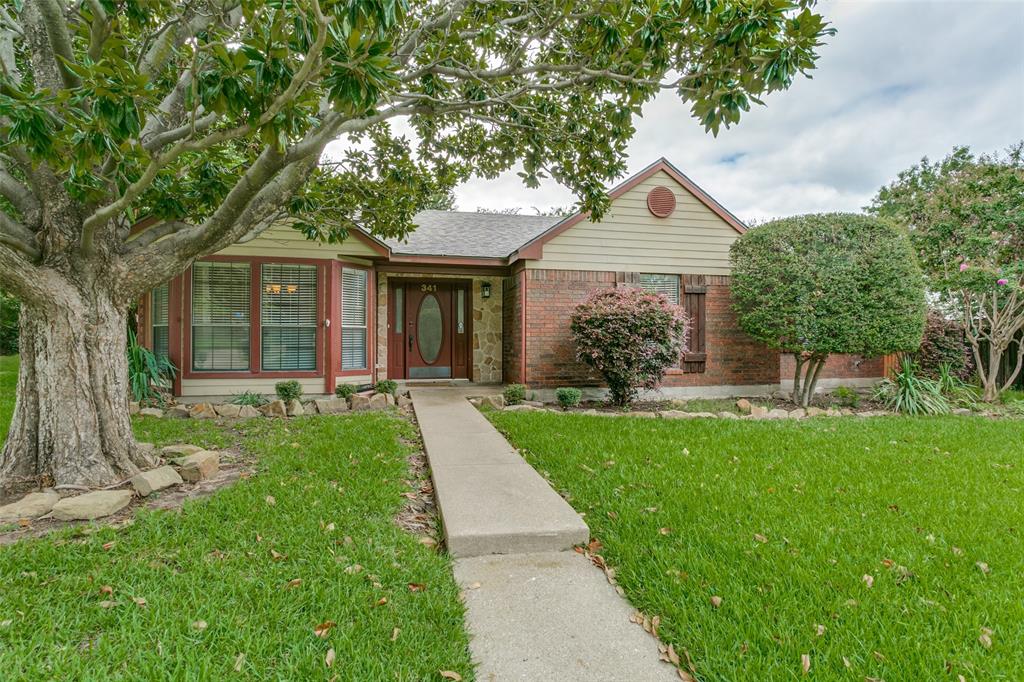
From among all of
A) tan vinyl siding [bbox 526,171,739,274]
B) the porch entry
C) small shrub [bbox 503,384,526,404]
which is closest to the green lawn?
small shrub [bbox 503,384,526,404]

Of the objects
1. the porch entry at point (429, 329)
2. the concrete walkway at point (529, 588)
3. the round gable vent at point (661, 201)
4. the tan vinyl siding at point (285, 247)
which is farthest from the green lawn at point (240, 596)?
the round gable vent at point (661, 201)

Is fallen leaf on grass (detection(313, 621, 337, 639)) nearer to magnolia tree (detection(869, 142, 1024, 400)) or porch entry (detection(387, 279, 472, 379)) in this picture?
porch entry (detection(387, 279, 472, 379))

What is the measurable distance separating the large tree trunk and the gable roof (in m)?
6.18

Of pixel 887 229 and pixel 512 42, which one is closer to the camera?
pixel 512 42

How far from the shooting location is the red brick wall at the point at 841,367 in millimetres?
10219

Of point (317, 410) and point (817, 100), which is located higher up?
point (817, 100)

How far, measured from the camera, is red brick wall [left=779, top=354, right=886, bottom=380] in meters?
10.2

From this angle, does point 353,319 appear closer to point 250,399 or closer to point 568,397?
point 250,399

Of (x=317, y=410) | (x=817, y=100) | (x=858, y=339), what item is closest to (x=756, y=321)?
(x=858, y=339)

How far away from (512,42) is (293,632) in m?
5.97

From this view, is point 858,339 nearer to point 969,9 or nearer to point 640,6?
point 969,9

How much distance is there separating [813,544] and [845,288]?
6070mm

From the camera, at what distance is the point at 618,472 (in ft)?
13.9

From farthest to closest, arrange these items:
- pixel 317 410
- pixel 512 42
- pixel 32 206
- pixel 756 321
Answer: pixel 756 321 → pixel 317 410 → pixel 512 42 → pixel 32 206
